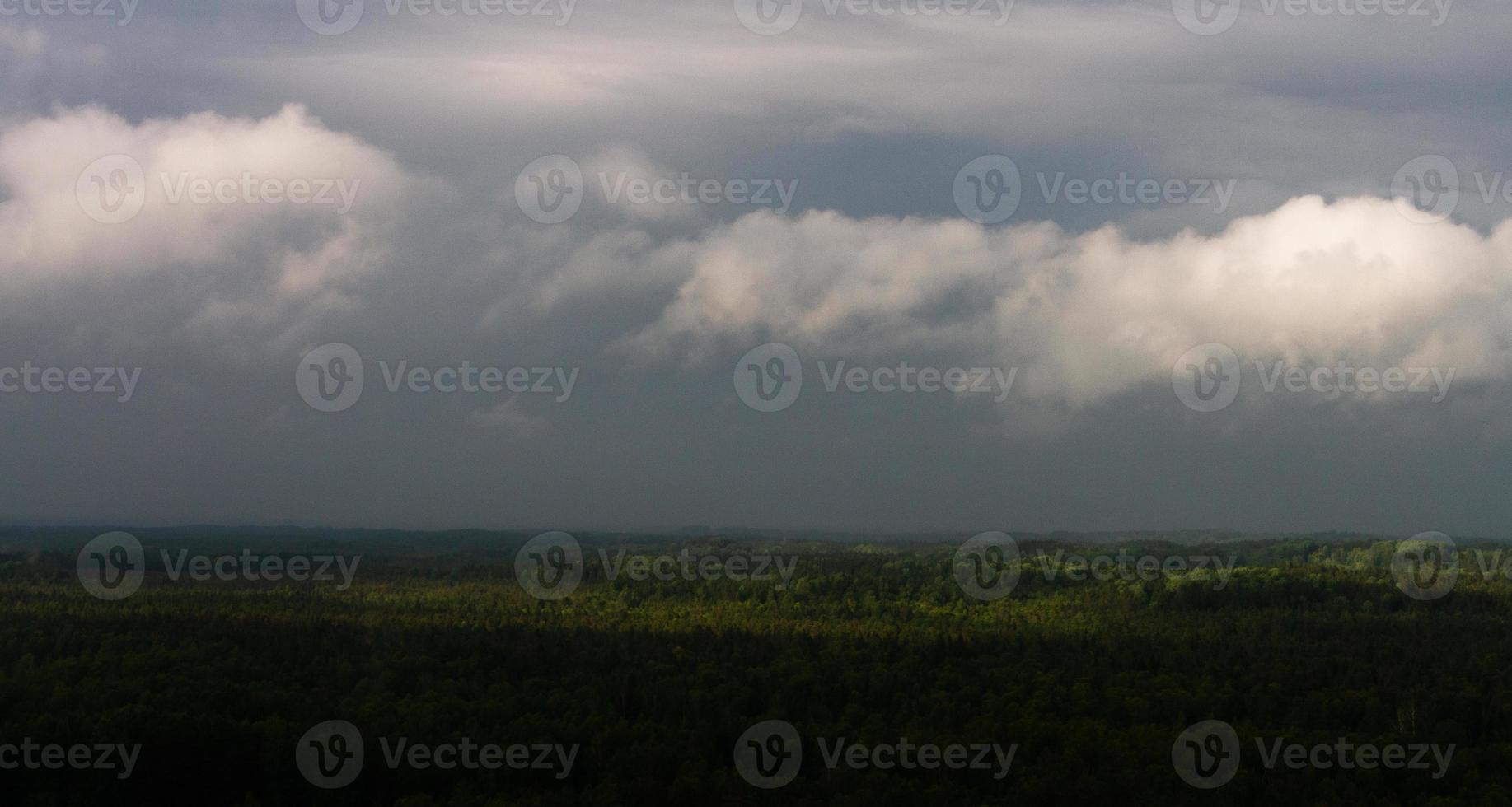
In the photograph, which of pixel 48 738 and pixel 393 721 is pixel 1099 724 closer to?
pixel 393 721

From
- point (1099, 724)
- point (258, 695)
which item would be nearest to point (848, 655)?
point (1099, 724)

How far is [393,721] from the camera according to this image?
78688 mm

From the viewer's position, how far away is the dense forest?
2704 inches

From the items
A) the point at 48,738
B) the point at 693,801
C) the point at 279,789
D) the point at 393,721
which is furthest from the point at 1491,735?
the point at 48,738

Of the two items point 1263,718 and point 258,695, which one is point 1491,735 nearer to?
point 1263,718

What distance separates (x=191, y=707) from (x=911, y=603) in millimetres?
107767

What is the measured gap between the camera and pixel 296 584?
604 ft

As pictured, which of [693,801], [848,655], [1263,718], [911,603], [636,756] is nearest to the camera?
[693,801]

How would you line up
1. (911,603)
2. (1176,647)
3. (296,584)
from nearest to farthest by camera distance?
1. (1176,647)
2. (911,603)
3. (296,584)

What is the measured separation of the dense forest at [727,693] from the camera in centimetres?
6869

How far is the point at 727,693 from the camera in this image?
91.1 meters

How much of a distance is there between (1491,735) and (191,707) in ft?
278

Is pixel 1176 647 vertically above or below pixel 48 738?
above

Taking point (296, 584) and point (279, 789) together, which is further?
point (296, 584)
